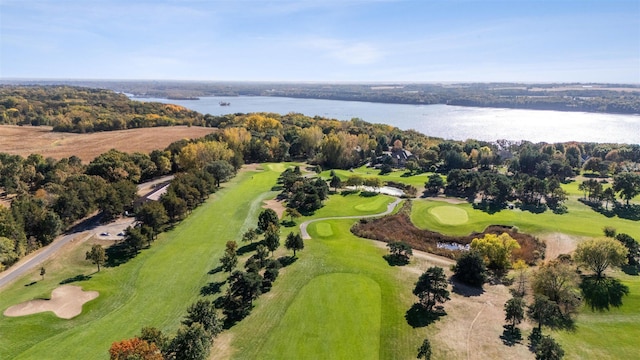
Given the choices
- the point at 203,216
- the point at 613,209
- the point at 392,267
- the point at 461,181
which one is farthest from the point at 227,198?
the point at 613,209

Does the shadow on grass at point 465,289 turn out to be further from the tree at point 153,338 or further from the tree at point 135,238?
the tree at point 135,238

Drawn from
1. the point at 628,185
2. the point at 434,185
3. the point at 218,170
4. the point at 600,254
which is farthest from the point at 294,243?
the point at 628,185

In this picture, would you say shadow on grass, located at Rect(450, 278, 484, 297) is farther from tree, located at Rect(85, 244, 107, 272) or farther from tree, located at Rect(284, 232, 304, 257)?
tree, located at Rect(85, 244, 107, 272)

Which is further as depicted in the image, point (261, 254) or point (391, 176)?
point (391, 176)

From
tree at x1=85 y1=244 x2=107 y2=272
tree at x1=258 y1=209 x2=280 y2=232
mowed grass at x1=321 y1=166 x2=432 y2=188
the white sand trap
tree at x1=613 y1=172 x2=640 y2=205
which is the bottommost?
the white sand trap

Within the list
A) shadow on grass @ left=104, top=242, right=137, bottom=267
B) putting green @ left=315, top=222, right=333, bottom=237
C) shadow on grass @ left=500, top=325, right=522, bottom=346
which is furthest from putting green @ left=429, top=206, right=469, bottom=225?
shadow on grass @ left=104, top=242, right=137, bottom=267

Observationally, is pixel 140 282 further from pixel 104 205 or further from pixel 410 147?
pixel 410 147

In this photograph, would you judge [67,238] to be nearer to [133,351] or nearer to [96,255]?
[96,255]
